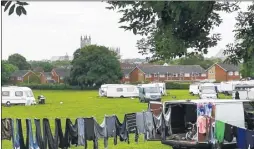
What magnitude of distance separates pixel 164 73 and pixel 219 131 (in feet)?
337

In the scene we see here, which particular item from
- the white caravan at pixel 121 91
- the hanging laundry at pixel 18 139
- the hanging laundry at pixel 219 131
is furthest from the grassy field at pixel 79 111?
the white caravan at pixel 121 91

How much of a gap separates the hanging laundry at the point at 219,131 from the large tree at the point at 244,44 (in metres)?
1.62

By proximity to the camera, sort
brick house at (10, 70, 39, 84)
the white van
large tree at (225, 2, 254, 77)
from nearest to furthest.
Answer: large tree at (225, 2, 254, 77) < the white van < brick house at (10, 70, 39, 84)

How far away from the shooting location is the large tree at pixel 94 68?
79.7 meters

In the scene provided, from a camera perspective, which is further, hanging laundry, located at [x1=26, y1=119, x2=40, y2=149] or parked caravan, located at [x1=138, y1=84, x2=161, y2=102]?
parked caravan, located at [x1=138, y1=84, x2=161, y2=102]

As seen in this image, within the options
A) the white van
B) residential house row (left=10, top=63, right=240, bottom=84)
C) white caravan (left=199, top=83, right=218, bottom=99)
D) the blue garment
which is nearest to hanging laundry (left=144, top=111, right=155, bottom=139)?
the blue garment

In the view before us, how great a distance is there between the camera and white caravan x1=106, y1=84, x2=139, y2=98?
5506 centimetres

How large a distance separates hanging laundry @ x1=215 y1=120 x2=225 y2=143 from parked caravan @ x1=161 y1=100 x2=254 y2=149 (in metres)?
0.09

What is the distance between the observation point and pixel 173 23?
7.46 metres

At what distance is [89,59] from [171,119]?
227ft

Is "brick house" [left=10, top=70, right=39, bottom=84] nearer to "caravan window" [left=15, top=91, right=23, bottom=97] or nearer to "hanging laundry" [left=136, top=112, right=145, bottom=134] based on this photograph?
"caravan window" [left=15, top=91, right=23, bottom=97]

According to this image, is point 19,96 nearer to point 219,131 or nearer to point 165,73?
point 219,131

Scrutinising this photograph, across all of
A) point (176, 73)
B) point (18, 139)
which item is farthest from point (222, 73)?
point (18, 139)

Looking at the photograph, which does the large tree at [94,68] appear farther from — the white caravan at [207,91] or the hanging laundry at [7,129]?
the hanging laundry at [7,129]
